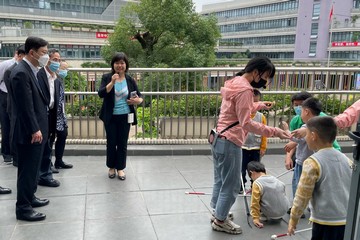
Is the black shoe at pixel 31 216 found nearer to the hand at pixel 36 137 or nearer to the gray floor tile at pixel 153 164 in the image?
the hand at pixel 36 137

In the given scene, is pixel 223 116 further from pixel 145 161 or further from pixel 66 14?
pixel 66 14

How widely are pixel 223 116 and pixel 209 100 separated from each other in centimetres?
324

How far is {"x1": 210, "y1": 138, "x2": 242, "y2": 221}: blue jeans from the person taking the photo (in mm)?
3287

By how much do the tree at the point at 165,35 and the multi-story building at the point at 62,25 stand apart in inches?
663

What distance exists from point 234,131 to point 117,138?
221cm

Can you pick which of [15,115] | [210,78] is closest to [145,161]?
[210,78]

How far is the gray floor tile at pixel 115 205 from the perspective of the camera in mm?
3922

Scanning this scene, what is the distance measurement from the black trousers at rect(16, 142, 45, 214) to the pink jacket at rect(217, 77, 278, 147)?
1963 mm

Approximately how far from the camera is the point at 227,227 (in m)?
3.54

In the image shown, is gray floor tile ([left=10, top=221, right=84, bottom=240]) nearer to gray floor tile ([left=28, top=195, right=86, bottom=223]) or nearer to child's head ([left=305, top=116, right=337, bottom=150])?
gray floor tile ([left=28, top=195, right=86, bottom=223])

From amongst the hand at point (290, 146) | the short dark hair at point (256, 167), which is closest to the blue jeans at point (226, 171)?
the short dark hair at point (256, 167)

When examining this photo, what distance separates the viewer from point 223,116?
3326mm

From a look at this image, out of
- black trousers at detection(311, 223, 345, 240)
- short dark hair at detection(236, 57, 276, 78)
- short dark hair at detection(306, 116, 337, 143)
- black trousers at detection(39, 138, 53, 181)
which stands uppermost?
short dark hair at detection(236, 57, 276, 78)

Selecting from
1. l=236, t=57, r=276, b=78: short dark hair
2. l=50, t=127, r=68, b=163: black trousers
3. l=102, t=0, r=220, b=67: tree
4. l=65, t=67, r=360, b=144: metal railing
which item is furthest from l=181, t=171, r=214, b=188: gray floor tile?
l=102, t=0, r=220, b=67: tree
